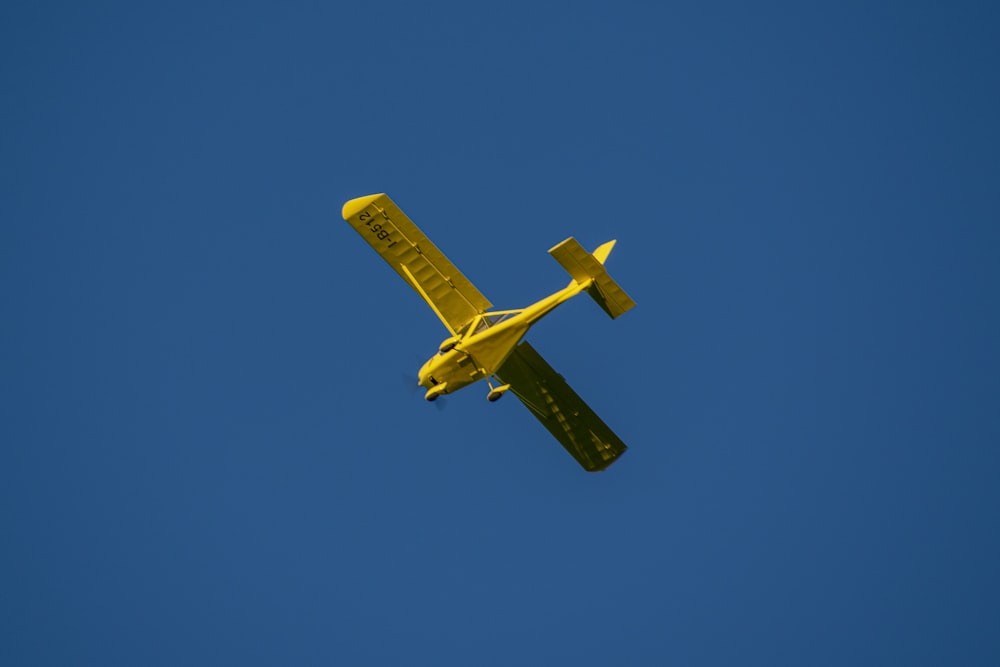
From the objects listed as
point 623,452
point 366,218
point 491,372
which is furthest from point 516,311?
point 623,452

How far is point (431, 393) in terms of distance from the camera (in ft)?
112

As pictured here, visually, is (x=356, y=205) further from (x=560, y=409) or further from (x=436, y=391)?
(x=560, y=409)

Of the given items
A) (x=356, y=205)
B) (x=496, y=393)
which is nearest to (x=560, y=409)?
(x=496, y=393)

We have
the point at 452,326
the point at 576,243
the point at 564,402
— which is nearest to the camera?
the point at 576,243

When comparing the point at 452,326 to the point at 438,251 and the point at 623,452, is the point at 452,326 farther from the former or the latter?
the point at 623,452

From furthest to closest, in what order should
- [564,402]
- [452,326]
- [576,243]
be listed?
[564,402]
[452,326]
[576,243]

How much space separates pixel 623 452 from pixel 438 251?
30.1 ft

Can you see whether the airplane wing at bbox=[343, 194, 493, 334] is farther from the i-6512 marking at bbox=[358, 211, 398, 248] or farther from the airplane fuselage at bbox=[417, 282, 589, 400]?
the airplane fuselage at bbox=[417, 282, 589, 400]

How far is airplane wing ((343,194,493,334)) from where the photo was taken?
34.3m

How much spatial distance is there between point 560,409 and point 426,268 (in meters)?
6.48

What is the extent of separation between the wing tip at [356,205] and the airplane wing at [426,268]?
0.80 feet

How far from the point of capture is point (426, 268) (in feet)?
113

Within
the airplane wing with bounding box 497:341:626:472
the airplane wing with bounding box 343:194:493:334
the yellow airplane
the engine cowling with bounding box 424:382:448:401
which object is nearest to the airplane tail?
the yellow airplane

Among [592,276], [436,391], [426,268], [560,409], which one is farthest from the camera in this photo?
[560,409]
